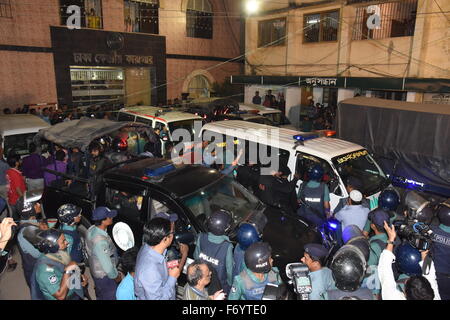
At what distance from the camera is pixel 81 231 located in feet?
18.2

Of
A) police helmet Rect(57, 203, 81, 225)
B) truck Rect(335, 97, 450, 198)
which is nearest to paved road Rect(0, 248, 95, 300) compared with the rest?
police helmet Rect(57, 203, 81, 225)

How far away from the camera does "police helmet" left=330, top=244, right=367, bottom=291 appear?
2760 millimetres

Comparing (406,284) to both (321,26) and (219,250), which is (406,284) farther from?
(321,26)

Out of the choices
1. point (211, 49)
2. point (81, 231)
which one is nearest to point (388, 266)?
point (81, 231)

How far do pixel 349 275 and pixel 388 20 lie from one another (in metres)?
14.7

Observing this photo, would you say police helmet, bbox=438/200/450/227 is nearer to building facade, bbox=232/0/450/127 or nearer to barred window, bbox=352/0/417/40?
building facade, bbox=232/0/450/127

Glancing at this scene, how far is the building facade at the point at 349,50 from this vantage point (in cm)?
1289

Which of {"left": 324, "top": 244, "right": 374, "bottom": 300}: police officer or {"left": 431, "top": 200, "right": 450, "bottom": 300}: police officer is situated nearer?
{"left": 324, "top": 244, "right": 374, "bottom": 300}: police officer

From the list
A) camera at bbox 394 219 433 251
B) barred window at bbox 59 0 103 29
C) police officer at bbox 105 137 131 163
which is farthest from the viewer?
barred window at bbox 59 0 103 29

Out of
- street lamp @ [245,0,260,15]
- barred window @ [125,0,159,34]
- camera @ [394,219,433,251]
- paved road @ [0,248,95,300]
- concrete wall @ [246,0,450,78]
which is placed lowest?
paved road @ [0,248,95,300]

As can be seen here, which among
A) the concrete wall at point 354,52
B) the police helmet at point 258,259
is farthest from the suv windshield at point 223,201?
the concrete wall at point 354,52

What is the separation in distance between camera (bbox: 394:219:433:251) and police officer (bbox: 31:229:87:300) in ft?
11.1

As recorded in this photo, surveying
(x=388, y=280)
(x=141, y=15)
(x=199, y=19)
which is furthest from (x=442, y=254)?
(x=199, y=19)

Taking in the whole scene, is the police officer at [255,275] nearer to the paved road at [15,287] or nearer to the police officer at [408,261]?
the police officer at [408,261]
